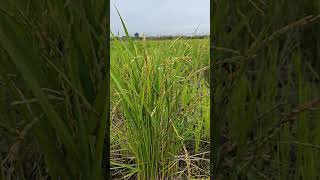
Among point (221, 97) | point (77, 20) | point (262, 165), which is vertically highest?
point (77, 20)

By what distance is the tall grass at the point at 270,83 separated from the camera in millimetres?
603

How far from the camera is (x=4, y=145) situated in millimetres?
576

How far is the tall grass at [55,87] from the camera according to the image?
0.54 metres

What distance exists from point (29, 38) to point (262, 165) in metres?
0.39

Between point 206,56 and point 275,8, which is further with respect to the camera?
point 206,56

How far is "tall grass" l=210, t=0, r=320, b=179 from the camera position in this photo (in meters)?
0.60

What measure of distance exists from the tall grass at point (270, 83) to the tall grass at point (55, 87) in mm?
189

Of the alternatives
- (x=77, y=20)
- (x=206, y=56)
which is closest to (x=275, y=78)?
(x=77, y=20)

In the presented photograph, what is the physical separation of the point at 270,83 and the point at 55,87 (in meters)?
0.31

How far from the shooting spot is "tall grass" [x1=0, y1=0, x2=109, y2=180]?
1.77 feet

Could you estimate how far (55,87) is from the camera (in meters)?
0.56

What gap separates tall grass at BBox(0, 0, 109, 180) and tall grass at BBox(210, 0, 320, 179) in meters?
0.19

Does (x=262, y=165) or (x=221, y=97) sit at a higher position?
(x=221, y=97)

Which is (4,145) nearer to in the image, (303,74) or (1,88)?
(1,88)
